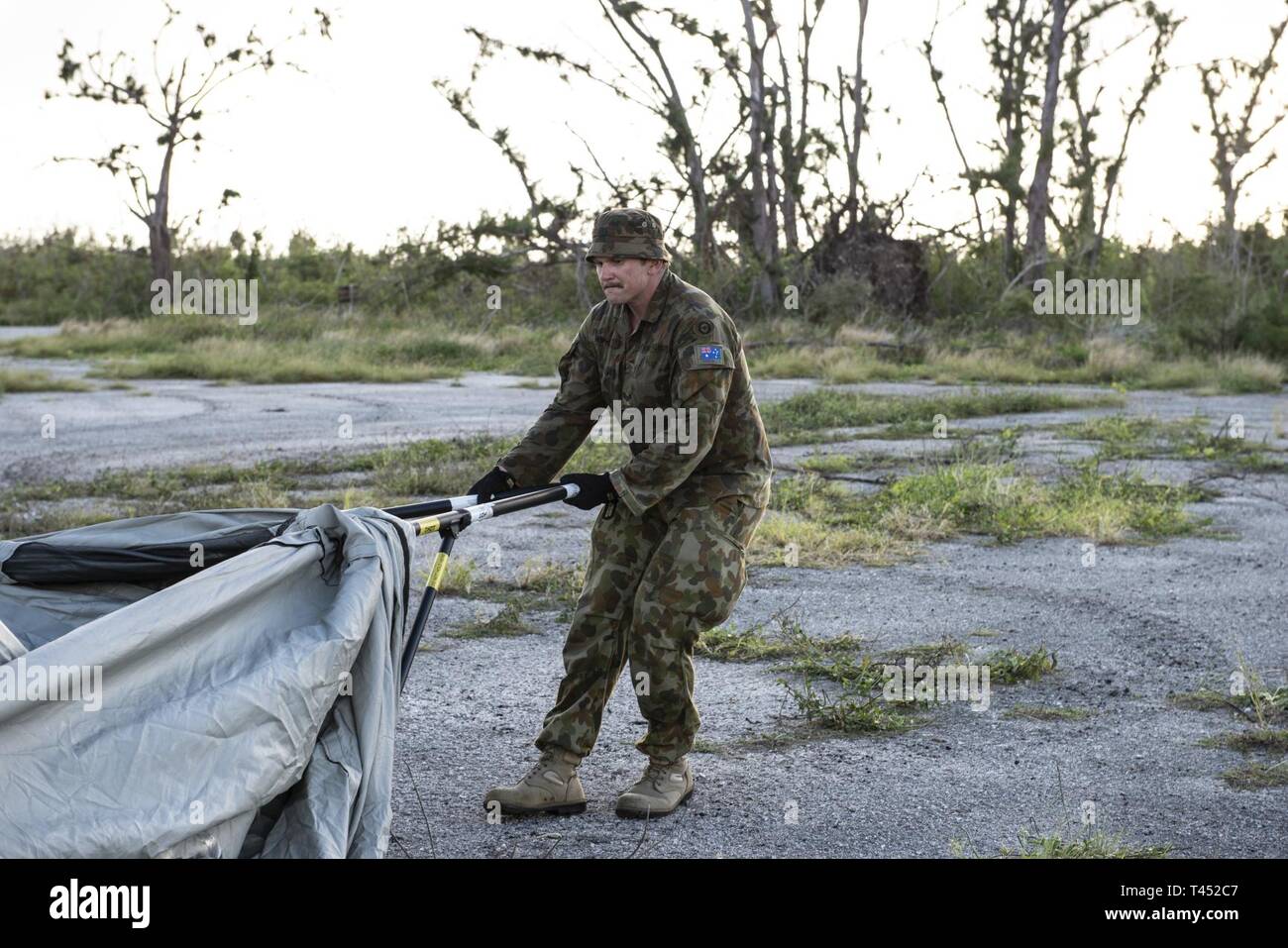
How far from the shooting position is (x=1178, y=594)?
25.2 feet

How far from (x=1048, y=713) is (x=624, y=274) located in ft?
8.23

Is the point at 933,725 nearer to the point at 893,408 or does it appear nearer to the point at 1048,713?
the point at 1048,713

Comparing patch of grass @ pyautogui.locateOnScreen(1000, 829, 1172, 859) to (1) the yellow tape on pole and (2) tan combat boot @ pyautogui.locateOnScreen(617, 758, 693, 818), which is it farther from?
(1) the yellow tape on pole

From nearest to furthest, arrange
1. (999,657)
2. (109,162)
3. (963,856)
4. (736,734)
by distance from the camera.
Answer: (963,856)
(736,734)
(999,657)
(109,162)

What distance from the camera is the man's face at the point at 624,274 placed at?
436cm

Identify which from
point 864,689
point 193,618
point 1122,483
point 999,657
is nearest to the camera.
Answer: point 193,618

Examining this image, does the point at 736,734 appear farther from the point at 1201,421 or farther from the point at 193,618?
the point at 1201,421

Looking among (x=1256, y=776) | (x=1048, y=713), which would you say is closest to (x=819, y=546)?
(x=1048, y=713)

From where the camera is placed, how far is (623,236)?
172 inches

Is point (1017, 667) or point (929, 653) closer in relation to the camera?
point (1017, 667)

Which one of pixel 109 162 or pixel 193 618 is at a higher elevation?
pixel 109 162

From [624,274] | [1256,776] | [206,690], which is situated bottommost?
[1256,776]
